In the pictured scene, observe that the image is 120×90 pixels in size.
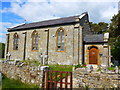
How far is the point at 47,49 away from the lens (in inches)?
574

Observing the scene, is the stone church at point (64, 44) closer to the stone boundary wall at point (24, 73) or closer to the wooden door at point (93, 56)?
the wooden door at point (93, 56)

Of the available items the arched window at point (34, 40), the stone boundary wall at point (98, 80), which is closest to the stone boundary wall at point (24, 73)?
the stone boundary wall at point (98, 80)

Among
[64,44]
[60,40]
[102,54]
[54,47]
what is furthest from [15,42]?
[102,54]

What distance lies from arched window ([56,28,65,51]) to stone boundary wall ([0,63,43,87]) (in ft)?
25.5

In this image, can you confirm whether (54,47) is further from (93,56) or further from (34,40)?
(93,56)

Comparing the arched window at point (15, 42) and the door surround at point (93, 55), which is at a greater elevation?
the arched window at point (15, 42)

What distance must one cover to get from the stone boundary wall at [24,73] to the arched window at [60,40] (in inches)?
306

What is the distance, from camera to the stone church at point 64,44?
487 inches

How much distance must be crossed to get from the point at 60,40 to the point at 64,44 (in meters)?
0.95

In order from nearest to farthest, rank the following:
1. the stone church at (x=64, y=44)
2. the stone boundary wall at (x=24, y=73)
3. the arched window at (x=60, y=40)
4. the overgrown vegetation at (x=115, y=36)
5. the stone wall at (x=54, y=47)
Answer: the stone boundary wall at (x=24, y=73) → the overgrown vegetation at (x=115, y=36) → the stone church at (x=64, y=44) → the stone wall at (x=54, y=47) → the arched window at (x=60, y=40)

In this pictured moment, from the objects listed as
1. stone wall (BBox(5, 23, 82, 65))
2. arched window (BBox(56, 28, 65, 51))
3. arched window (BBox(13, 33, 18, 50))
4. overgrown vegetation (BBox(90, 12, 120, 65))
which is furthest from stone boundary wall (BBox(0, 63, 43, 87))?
arched window (BBox(13, 33, 18, 50))

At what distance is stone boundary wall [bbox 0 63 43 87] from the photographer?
5.94 metres

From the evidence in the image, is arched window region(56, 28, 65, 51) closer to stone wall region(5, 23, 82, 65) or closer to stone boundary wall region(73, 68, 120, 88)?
stone wall region(5, 23, 82, 65)

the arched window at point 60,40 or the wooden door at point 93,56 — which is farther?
the arched window at point 60,40
